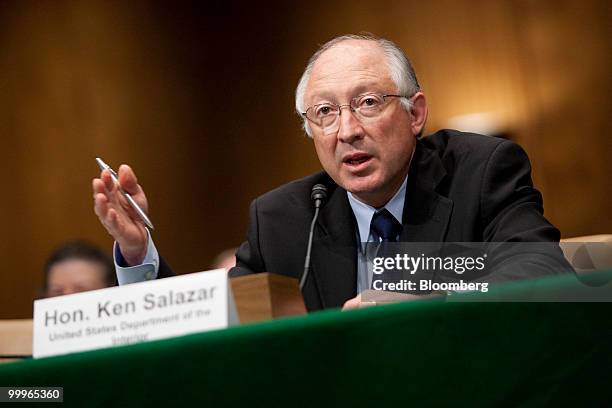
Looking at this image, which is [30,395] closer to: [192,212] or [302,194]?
[302,194]

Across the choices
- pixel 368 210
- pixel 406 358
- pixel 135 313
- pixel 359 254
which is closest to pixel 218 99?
pixel 368 210

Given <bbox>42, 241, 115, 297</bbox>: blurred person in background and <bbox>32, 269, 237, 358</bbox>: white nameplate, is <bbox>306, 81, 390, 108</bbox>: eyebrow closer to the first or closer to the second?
<bbox>32, 269, 237, 358</bbox>: white nameplate

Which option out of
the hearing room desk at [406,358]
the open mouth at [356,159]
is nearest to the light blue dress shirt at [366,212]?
the open mouth at [356,159]

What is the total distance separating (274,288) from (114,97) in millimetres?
4450

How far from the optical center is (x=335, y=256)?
2352mm

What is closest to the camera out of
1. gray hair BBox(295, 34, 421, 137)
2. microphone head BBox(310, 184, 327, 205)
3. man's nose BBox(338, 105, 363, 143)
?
microphone head BBox(310, 184, 327, 205)

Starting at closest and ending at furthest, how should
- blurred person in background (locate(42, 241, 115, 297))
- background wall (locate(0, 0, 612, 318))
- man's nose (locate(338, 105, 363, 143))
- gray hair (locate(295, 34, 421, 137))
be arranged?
man's nose (locate(338, 105, 363, 143)) → gray hair (locate(295, 34, 421, 137)) → blurred person in background (locate(42, 241, 115, 297)) → background wall (locate(0, 0, 612, 318))

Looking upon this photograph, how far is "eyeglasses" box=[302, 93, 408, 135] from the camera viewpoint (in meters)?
2.48

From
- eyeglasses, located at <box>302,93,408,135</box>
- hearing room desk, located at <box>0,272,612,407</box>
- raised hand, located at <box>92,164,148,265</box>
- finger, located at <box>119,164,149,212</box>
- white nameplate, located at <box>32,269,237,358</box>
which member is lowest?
hearing room desk, located at <box>0,272,612,407</box>

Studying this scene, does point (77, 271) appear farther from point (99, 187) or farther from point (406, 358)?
point (406, 358)

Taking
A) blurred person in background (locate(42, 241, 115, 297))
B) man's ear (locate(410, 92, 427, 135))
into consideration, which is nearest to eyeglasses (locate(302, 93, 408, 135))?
man's ear (locate(410, 92, 427, 135))

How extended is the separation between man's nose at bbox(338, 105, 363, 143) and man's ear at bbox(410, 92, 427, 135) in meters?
0.21

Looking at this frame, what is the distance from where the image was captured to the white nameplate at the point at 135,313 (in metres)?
1.39

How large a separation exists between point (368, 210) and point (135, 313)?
118 centimetres
